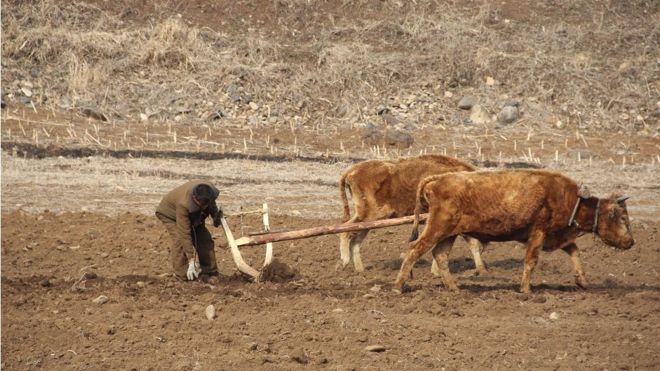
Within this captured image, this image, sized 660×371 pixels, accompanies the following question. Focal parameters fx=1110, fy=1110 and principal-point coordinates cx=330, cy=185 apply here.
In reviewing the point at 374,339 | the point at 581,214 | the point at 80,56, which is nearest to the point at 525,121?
the point at 80,56

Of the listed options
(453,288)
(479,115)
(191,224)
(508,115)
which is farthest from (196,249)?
(508,115)

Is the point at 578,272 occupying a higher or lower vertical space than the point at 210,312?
higher

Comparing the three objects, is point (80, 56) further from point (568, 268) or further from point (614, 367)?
point (614, 367)

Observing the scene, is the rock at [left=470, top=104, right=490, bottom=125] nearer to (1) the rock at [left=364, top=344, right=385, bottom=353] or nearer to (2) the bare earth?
(2) the bare earth

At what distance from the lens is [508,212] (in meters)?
12.8

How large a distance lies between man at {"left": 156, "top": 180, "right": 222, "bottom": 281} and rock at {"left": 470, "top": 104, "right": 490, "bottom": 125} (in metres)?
13.9

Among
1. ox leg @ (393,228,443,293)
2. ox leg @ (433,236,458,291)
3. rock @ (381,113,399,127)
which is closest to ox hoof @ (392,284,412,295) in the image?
ox leg @ (393,228,443,293)

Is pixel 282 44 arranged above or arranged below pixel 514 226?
above

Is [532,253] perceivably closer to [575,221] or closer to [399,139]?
[575,221]

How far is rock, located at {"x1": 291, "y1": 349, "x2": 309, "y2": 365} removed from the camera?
33.2 ft

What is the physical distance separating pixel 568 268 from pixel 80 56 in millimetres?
17007

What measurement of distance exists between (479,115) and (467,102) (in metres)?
0.72

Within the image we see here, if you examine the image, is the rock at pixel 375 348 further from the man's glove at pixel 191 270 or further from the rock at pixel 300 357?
the man's glove at pixel 191 270

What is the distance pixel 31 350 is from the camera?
418 inches
